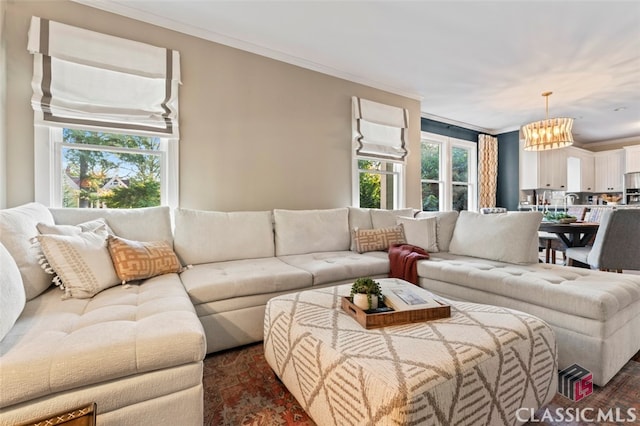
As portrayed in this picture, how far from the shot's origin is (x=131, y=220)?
2309 mm

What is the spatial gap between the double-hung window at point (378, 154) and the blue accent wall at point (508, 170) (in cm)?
320

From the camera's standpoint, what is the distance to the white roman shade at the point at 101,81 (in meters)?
2.23

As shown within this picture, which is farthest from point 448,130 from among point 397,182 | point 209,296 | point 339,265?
point 209,296

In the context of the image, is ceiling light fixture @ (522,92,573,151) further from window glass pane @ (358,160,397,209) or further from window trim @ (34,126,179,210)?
window trim @ (34,126,179,210)

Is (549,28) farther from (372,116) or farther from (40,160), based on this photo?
(40,160)

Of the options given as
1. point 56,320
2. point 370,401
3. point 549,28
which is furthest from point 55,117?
point 549,28

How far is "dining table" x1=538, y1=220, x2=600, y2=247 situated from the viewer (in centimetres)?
319

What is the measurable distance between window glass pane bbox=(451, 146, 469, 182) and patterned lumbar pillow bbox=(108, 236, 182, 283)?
17.0ft

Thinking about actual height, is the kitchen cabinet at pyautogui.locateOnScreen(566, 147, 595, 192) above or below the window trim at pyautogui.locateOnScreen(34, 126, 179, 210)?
above

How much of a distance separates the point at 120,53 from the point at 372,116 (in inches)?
110

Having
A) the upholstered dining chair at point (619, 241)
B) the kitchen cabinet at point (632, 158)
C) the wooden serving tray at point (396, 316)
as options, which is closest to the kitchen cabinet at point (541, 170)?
the kitchen cabinet at point (632, 158)

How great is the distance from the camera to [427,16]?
2604 millimetres

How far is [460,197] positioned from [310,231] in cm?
403

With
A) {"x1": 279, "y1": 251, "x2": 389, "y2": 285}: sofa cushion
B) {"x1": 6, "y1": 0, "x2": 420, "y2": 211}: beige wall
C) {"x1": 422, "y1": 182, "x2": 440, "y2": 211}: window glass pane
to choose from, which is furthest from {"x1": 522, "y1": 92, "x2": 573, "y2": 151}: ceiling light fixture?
{"x1": 279, "y1": 251, "x2": 389, "y2": 285}: sofa cushion
